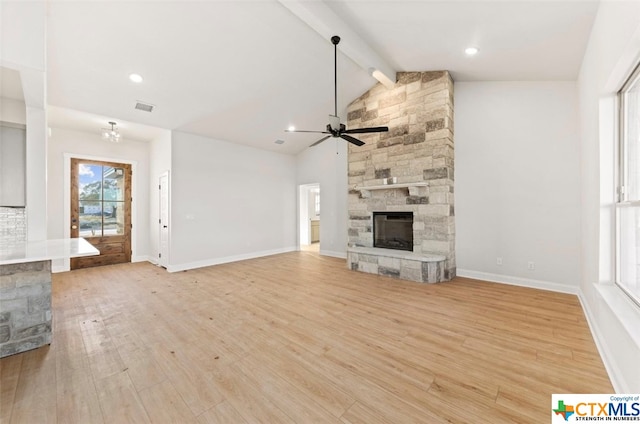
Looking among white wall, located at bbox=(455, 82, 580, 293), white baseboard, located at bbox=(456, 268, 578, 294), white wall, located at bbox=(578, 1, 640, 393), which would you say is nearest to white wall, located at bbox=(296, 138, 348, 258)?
white wall, located at bbox=(455, 82, 580, 293)

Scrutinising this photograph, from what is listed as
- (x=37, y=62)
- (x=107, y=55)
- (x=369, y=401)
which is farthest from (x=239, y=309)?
(x=107, y=55)

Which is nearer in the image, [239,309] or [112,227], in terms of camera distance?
[239,309]

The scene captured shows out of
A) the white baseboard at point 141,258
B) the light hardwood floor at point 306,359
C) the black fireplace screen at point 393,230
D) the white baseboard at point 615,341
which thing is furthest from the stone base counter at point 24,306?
the black fireplace screen at point 393,230

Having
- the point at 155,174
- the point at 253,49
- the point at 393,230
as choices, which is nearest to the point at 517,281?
the point at 393,230

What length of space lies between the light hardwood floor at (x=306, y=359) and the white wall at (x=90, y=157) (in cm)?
240

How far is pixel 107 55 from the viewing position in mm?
3324

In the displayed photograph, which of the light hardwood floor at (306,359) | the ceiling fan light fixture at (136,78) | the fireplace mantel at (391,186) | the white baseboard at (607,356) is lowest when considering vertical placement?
the light hardwood floor at (306,359)

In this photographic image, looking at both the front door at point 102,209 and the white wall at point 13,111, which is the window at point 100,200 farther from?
the white wall at point 13,111

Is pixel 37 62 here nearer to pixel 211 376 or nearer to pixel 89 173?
pixel 211 376

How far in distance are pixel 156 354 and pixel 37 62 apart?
272 centimetres

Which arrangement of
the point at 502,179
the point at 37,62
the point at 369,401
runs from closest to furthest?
the point at 369,401 < the point at 37,62 < the point at 502,179

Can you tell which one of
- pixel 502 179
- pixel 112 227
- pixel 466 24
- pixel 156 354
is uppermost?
pixel 466 24

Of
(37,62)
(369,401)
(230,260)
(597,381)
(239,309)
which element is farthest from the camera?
(230,260)

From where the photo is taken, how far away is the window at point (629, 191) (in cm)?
203
